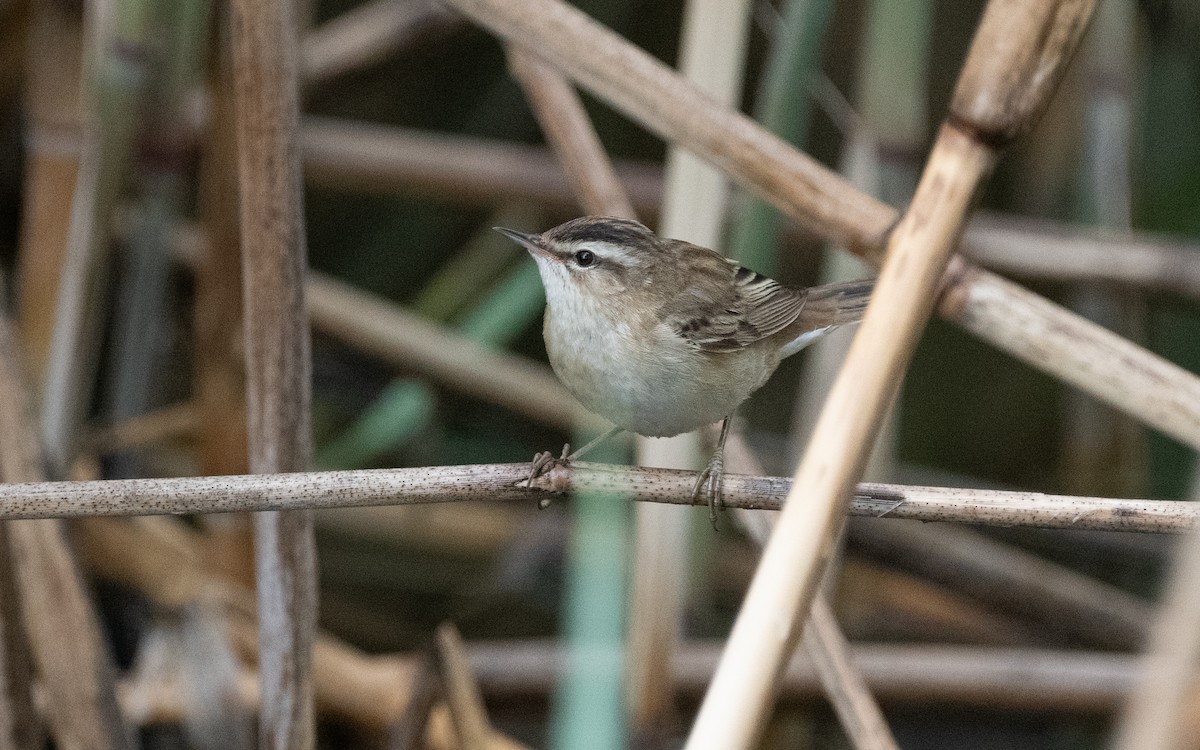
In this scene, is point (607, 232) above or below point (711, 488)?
above

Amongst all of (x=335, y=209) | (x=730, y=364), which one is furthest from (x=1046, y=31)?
(x=335, y=209)

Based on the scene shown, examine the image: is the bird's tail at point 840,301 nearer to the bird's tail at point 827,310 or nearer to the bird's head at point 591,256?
the bird's tail at point 827,310

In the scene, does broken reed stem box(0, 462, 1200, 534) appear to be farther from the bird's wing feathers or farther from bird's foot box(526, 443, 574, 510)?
the bird's wing feathers

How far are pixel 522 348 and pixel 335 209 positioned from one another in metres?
1.03

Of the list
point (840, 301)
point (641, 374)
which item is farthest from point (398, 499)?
point (840, 301)

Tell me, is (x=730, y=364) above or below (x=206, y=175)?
below

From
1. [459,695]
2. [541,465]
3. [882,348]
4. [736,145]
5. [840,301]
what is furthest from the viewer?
[840,301]

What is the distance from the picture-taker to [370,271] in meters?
4.62

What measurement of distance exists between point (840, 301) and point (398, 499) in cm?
133

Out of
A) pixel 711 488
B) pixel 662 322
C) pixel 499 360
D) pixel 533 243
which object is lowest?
pixel 711 488

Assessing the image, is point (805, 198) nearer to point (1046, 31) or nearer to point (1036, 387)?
point (1046, 31)

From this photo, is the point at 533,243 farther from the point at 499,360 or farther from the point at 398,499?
the point at 499,360

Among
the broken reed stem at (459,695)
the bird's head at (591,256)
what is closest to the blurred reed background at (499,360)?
the broken reed stem at (459,695)

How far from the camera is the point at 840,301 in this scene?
8.35 ft
